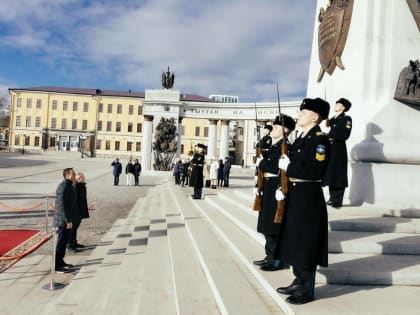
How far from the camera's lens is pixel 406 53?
20.5ft

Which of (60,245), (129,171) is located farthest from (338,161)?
(129,171)

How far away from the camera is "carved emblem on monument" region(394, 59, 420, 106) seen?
237 inches

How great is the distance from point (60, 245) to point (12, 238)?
2501 millimetres

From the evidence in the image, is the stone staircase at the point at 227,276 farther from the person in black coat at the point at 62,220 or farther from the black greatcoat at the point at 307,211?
the black greatcoat at the point at 307,211

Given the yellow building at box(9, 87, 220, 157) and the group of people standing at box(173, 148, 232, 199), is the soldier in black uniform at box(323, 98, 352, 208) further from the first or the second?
the yellow building at box(9, 87, 220, 157)

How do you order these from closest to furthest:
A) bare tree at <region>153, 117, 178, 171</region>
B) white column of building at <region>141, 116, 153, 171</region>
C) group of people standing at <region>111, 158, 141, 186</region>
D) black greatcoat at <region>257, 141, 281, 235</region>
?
1. black greatcoat at <region>257, 141, 281, 235</region>
2. group of people standing at <region>111, 158, 141, 186</region>
3. bare tree at <region>153, 117, 178, 171</region>
4. white column of building at <region>141, 116, 153, 171</region>

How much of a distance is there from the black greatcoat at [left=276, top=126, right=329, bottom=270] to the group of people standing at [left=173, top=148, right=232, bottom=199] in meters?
9.05

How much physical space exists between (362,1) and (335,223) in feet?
13.9

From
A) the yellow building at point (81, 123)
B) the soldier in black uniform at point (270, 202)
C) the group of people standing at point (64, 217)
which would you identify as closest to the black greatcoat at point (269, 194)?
the soldier in black uniform at point (270, 202)

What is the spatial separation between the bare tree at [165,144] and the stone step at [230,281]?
79.9ft

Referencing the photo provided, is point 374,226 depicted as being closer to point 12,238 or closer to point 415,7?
point 415,7

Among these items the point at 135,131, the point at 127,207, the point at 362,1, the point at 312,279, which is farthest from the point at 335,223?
the point at 135,131

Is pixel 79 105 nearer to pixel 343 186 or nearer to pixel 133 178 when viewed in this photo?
pixel 133 178

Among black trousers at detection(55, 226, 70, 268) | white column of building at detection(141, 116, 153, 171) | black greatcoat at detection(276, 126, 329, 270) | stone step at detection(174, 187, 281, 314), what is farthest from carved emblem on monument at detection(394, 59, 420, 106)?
white column of building at detection(141, 116, 153, 171)
